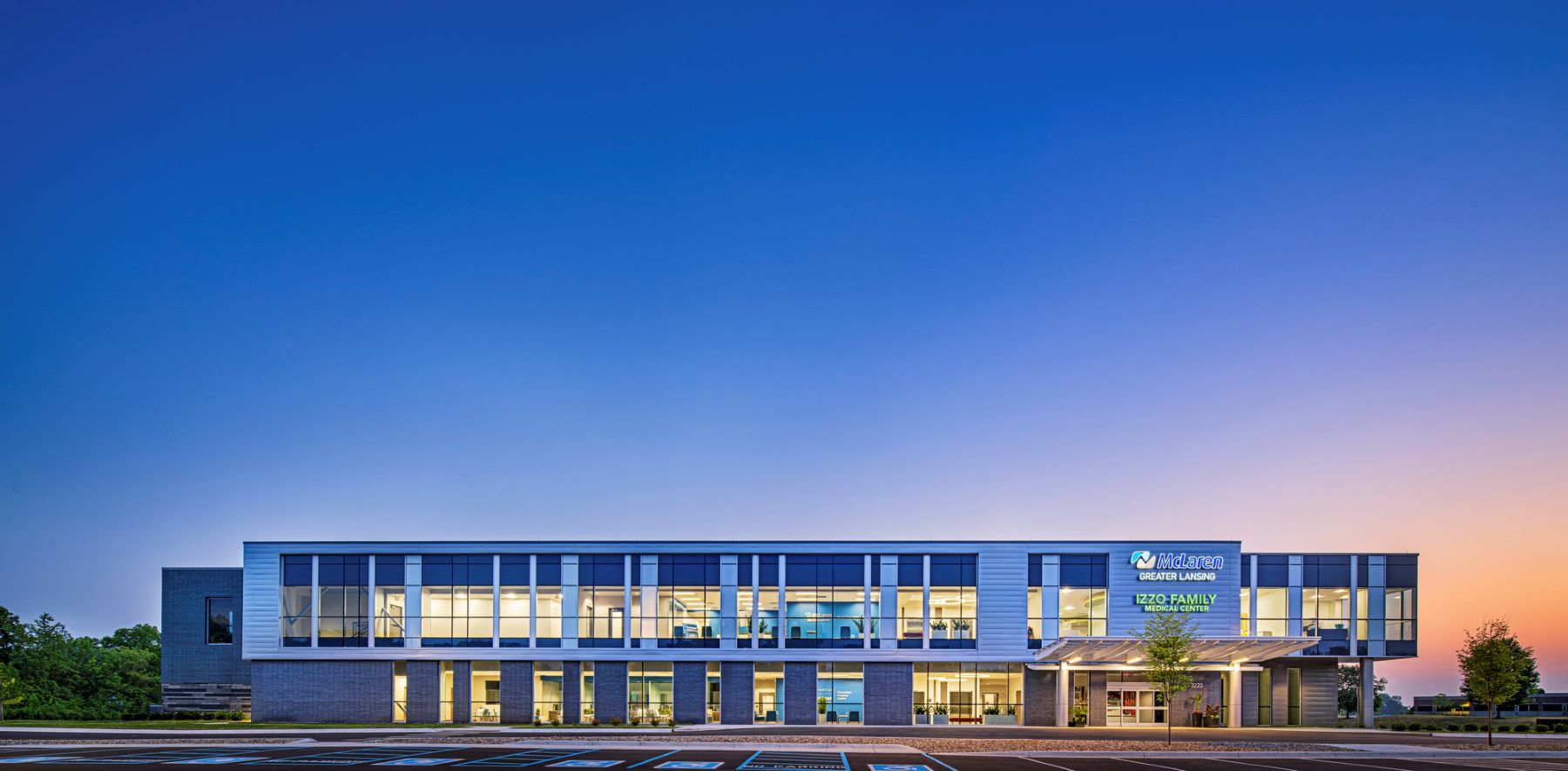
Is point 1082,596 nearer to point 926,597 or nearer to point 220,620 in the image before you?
point 926,597

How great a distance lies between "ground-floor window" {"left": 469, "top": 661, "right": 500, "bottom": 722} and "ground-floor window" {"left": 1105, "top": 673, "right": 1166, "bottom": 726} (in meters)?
30.3

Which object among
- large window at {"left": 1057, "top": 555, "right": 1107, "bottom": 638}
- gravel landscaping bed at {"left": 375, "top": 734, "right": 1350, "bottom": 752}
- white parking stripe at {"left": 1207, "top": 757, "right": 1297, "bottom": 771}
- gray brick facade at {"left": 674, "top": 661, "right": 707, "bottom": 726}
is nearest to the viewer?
white parking stripe at {"left": 1207, "top": 757, "right": 1297, "bottom": 771}

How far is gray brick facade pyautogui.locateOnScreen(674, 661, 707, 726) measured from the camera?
153ft

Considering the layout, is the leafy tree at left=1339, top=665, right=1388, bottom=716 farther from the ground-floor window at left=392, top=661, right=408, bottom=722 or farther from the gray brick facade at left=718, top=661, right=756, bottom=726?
the ground-floor window at left=392, top=661, right=408, bottom=722

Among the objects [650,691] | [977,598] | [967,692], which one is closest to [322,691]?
[650,691]

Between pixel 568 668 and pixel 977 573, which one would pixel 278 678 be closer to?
pixel 568 668

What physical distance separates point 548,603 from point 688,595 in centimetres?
713

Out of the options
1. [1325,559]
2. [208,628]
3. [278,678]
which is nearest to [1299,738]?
[1325,559]

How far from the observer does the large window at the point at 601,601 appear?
157ft

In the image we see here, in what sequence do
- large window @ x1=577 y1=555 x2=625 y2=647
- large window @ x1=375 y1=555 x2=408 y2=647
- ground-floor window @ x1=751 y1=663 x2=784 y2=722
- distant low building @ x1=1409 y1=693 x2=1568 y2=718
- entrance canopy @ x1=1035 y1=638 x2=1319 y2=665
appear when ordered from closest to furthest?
entrance canopy @ x1=1035 y1=638 x2=1319 y2=665 < ground-floor window @ x1=751 y1=663 x2=784 y2=722 < large window @ x1=577 y1=555 x2=625 y2=647 < large window @ x1=375 y1=555 x2=408 y2=647 < distant low building @ x1=1409 y1=693 x2=1568 y2=718

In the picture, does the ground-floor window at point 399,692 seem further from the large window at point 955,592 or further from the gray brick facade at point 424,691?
the large window at point 955,592

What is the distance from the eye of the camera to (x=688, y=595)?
4816cm

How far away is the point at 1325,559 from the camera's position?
48.5 meters

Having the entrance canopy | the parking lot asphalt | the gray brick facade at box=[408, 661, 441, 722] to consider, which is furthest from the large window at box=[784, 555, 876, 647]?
the gray brick facade at box=[408, 661, 441, 722]
